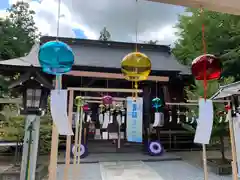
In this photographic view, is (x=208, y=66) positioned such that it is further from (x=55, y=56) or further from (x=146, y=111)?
(x=146, y=111)

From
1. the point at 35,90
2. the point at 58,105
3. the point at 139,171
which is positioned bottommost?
the point at 139,171

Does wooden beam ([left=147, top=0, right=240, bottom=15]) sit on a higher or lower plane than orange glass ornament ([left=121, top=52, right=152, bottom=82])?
higher

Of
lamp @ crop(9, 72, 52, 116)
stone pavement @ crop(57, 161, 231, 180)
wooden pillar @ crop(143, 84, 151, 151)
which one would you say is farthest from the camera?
wooden pillar @ crop(143, 84, 151, 151)

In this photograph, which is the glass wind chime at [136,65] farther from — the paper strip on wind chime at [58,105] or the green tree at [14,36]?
the green tree at [14,36]

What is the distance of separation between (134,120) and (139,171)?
3129mm

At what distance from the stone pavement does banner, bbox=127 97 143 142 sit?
2.37 m

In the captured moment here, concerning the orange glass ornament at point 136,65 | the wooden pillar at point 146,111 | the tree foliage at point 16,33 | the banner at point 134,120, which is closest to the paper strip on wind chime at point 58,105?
the orange glass ornament at point 136,65

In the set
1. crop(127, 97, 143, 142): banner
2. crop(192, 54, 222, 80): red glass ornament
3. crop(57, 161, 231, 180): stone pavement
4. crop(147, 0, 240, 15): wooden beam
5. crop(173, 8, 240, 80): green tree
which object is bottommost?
crop(57, 161, 231, 180): stone pavement

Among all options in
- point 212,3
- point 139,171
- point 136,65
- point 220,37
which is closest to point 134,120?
point 136,65

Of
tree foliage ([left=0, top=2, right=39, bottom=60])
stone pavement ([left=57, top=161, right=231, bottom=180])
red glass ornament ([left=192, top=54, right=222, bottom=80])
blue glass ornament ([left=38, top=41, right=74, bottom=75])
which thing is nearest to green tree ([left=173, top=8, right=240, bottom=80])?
stone pavement ([left=57, top=161, right=231, bottom=180])

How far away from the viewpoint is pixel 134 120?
2.13 metres

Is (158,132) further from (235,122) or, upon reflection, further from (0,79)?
(0,79)

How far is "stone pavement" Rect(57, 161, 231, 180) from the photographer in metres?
4.37

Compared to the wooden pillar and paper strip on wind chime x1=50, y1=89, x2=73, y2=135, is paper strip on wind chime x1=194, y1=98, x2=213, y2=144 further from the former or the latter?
the wooden pillar
